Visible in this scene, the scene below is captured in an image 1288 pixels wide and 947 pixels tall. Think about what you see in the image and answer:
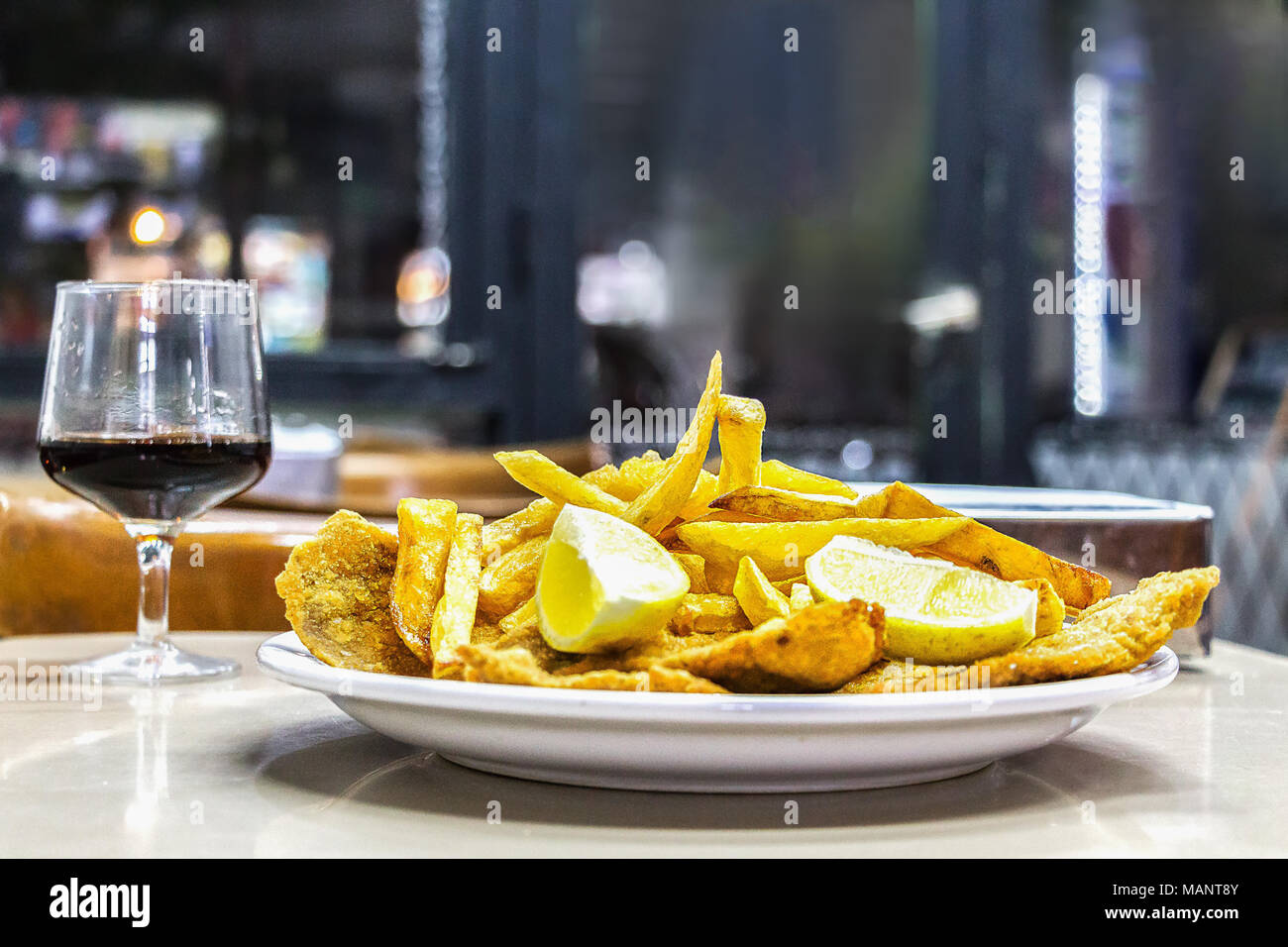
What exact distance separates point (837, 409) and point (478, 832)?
7.08 meters

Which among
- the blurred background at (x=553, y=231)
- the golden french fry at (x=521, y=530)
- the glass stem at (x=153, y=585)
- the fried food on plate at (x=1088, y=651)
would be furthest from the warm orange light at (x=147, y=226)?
the fried food on plate at (x=1088, y=651)

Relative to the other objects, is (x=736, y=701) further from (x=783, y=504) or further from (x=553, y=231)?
(x=553, y=231)

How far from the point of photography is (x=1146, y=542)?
115 cm

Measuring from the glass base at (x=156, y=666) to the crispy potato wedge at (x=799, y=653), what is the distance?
21.0 inches

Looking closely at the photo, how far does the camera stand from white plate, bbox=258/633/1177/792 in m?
0.55

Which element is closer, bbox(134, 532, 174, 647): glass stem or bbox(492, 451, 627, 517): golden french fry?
bbox(492, 451, 627, 517): golden french fry

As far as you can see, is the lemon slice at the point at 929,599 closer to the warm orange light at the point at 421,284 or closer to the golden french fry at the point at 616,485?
the golden french fry at the point at 616,485

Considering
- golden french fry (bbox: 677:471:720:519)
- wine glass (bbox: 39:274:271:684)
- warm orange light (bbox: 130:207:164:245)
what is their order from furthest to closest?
warm orange light (bbox: 130:207:164:245) → wine glass (bbox: 39:274:271:684) → golden french fry (bbox: 677:471:720:519)

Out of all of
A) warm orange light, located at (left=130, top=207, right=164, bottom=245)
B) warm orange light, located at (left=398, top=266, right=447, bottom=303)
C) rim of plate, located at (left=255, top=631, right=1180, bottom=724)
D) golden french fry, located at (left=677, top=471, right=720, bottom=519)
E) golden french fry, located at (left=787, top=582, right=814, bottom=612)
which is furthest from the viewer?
warm orange light, located at (left=130, top=207, right=164, bottom=245)

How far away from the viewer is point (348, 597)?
707mm

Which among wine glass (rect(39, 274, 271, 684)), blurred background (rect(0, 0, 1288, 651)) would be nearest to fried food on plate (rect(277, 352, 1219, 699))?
wine glass (rect(39, 274, 271, 684))

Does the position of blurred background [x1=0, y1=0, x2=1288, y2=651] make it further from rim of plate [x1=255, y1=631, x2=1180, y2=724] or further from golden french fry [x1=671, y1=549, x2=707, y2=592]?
rim of plate [x1=255, y1=631, x2=1180, y2=724]

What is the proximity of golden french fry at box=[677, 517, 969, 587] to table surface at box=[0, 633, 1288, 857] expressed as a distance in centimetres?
12

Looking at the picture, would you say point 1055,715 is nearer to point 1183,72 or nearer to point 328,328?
point 328,328
